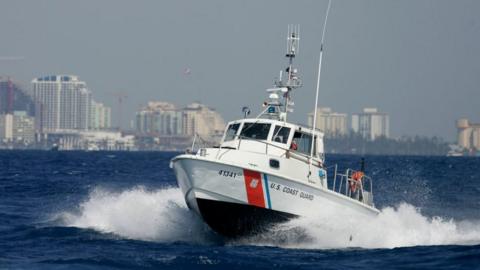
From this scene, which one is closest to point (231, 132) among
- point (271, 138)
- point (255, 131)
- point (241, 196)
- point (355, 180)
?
point (255, 131)

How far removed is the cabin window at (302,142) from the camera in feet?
73.3

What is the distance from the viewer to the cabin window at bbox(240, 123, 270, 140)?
869 inches

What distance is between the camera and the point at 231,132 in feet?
75.0

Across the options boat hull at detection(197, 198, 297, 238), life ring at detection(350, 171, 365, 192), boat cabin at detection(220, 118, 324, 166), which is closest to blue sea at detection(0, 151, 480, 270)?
boat hull at detection(197, 198, 297, 238)

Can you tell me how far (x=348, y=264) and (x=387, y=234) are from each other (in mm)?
4035

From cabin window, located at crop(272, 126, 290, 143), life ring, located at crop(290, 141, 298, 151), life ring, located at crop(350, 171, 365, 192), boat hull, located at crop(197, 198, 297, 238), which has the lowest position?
boat hull, located at crop(197, 198, 297, 238)

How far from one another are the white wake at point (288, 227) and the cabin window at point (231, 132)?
200 cm

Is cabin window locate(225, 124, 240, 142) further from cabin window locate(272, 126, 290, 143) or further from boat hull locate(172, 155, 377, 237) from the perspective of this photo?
boat hull locate(172, 155, 377, 237)

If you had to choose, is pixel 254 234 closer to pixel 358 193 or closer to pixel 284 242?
pixel 284 242

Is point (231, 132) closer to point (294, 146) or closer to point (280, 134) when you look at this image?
point (280, 134)

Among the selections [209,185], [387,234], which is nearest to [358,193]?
[387,234]

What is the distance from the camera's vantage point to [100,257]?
Result: 18344mm

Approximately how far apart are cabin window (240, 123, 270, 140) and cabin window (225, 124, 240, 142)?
0.34 m

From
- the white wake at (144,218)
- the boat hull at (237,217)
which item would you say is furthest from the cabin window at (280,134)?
the white wake at (144,218)
